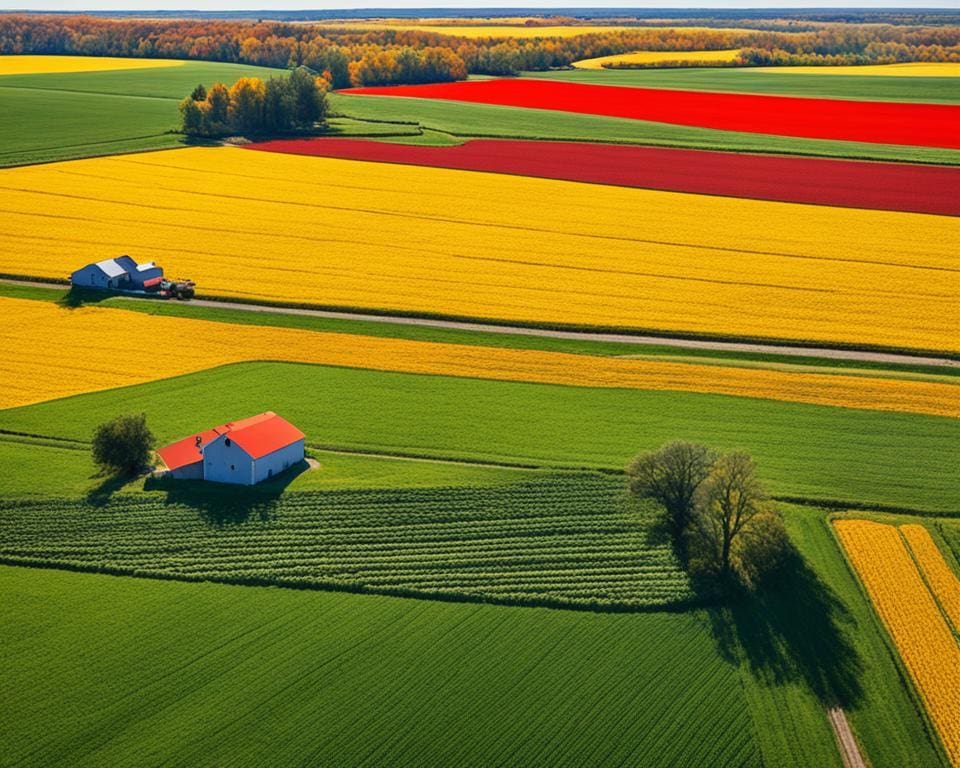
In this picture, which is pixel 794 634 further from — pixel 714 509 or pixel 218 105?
pixel 218 105

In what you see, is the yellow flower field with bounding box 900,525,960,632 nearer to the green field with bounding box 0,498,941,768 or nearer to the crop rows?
A: the green field with bounding box 0,498,941,768

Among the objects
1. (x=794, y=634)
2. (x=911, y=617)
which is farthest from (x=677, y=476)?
(x=911, y=617)

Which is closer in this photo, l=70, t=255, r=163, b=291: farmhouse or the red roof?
the red roof

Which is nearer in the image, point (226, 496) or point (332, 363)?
point (226, 496)

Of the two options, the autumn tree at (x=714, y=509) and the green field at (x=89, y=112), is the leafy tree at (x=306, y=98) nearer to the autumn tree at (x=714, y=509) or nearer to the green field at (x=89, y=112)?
the green field at (x=89, y=112)

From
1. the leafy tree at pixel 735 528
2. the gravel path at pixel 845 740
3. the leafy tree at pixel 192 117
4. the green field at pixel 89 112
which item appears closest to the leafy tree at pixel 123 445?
the leafy tree at pixel 735 528

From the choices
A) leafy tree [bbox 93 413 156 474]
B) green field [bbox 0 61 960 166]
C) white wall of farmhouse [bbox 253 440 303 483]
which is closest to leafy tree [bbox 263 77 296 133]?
green field [bbox 0 61 960 166]
